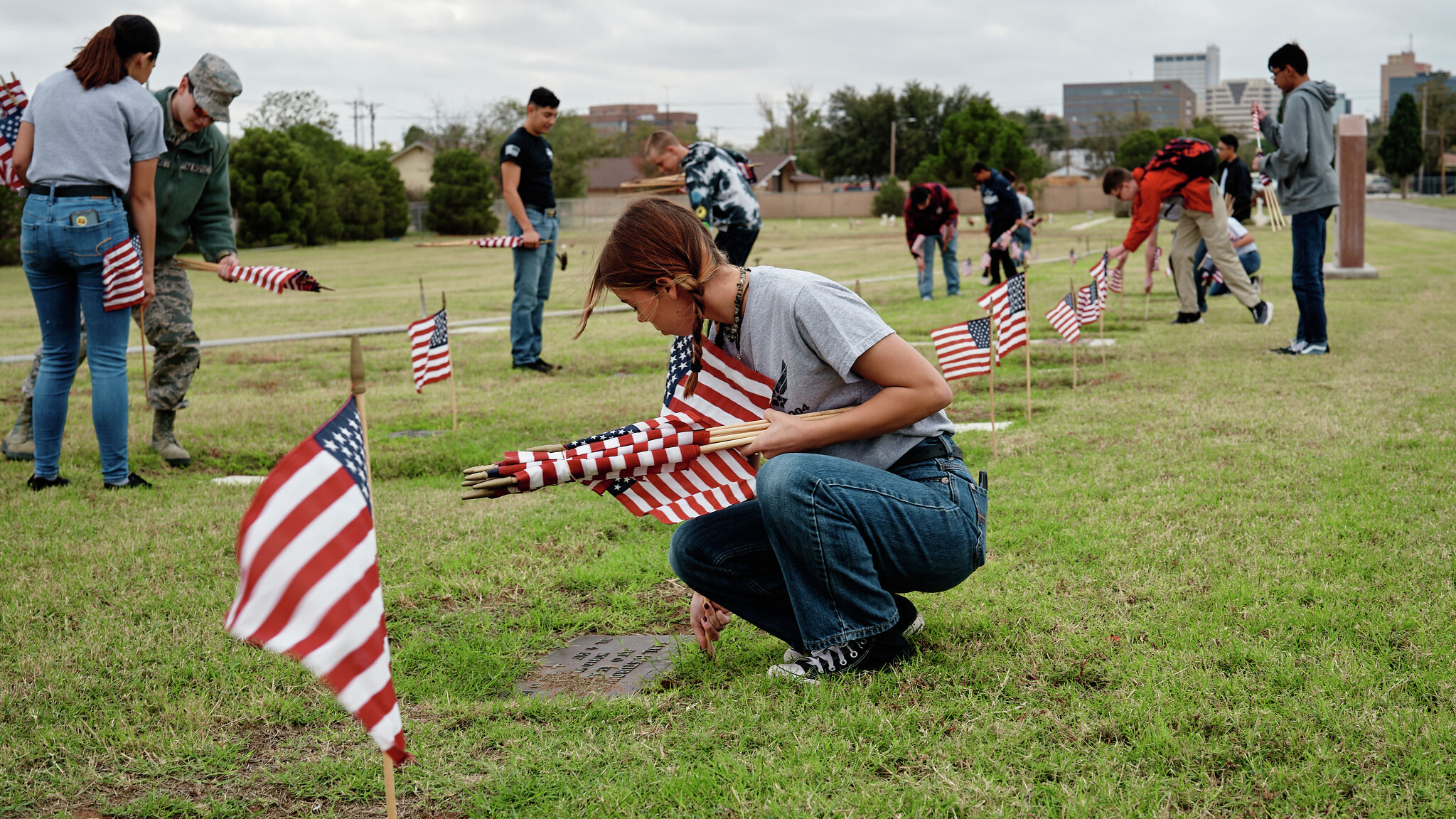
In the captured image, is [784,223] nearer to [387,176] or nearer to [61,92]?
[387,176]

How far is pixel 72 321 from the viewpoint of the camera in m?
5.57

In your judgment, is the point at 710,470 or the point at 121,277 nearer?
the point at 710,470

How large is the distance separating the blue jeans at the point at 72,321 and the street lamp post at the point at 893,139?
70994mm

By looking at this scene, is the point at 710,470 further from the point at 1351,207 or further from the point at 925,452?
the point at 1351,207

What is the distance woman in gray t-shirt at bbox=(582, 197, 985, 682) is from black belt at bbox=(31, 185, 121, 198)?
11.9 ft

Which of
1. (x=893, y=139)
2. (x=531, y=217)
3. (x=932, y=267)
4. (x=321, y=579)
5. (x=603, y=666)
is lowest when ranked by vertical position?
(x=603, y=666)

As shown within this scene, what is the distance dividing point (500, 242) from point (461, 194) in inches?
1500

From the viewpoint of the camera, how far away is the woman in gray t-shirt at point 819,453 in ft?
9.29

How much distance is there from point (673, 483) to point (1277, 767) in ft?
5.19

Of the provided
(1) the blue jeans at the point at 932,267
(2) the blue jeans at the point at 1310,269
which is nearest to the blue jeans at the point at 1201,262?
(2) the blue jeans at the point at 1310,269

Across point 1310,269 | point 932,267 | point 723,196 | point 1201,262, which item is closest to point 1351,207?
point 932,267

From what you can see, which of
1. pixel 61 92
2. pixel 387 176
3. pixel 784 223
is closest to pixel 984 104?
pixel 784 223

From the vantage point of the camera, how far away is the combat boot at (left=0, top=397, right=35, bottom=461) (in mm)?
6332

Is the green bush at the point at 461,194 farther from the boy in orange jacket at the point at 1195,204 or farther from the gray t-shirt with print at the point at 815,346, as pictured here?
the gray t-shirt with print at the point at 815,346
